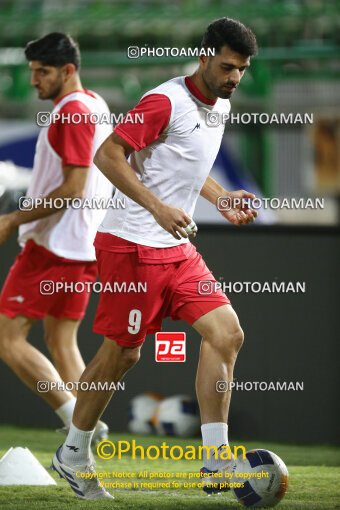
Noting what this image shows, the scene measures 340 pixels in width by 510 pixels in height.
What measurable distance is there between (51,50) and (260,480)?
6.91 ft

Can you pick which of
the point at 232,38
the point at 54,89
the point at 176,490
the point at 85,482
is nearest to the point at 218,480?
the point at 176,490

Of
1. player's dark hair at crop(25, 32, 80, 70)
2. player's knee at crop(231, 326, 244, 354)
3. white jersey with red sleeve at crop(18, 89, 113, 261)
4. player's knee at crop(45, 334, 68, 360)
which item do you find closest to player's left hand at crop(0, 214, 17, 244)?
white jersey with red sleeve at crop(18, 89, 113, 261)

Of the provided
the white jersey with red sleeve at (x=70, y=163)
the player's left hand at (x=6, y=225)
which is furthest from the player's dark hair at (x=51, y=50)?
the player's left hand at (x=6, y=225)

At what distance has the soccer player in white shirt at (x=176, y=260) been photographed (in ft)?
10.7

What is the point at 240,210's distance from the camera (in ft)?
11.3

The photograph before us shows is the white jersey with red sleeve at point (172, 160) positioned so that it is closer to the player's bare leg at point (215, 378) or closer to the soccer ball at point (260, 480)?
the player's bare leg at point (215, 378)

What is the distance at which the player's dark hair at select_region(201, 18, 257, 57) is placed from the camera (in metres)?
3.25

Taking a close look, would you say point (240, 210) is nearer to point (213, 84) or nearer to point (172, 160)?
point (172, 160)

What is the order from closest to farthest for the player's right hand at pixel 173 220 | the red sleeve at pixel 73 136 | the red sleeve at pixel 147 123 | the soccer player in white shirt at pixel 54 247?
the player's right hand at pixel 173 220 < the red sleeve at pixel 147 123 < the red sleeve at pixel 73 136 < the soccer player in white shirt at pixel 54 247

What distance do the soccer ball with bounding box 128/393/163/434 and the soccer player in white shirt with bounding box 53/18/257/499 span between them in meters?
1.06

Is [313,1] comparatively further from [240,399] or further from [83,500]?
[83,500]

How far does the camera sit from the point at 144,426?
14.7ft

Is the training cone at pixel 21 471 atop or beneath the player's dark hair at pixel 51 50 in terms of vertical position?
beneath

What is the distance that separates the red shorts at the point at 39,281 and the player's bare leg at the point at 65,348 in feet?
0.32
